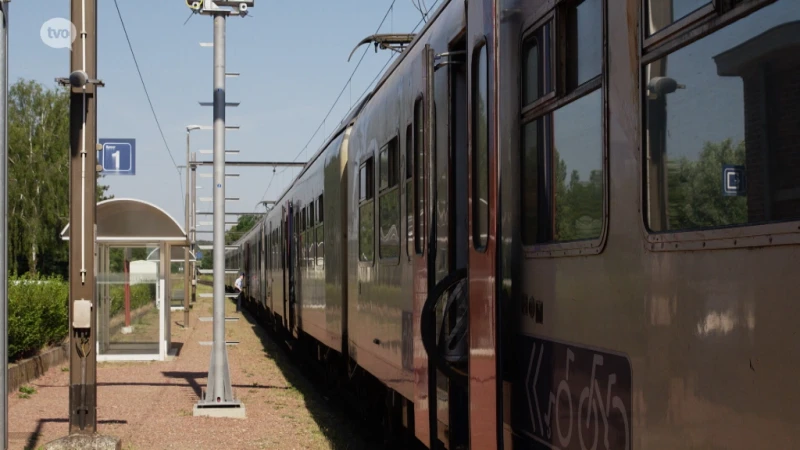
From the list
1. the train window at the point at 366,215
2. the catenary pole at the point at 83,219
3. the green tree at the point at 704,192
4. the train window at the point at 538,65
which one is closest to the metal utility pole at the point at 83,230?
the catenary pole at the point at 83,219

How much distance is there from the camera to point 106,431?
37.8 ft

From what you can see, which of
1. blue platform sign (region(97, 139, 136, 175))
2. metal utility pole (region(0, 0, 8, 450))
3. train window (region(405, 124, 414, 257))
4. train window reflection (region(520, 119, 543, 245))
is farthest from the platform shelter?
train window reflection (region(520, 119, 543, 245))

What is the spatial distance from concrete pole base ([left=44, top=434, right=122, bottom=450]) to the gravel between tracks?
2.42 feet

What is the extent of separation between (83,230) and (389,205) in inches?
123

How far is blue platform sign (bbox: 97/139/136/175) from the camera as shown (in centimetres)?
1270

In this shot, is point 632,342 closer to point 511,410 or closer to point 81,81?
point 511,410

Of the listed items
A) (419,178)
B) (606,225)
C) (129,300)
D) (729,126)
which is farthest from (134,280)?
(729,126)

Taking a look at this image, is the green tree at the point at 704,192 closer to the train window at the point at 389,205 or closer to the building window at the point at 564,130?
the building window at the point at 564,130

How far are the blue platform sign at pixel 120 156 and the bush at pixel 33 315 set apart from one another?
443 cm

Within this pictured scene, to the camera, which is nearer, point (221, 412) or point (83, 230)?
point (83, 230)

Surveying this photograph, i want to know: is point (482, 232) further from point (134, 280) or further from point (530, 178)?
point (134, 280)

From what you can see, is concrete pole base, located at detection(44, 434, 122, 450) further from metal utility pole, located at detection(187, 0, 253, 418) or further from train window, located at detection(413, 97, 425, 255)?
train window, located at detection(413, 97, 425, 255)

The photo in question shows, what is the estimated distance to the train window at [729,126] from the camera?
8.85 feet

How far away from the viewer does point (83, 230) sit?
32.6 ft
